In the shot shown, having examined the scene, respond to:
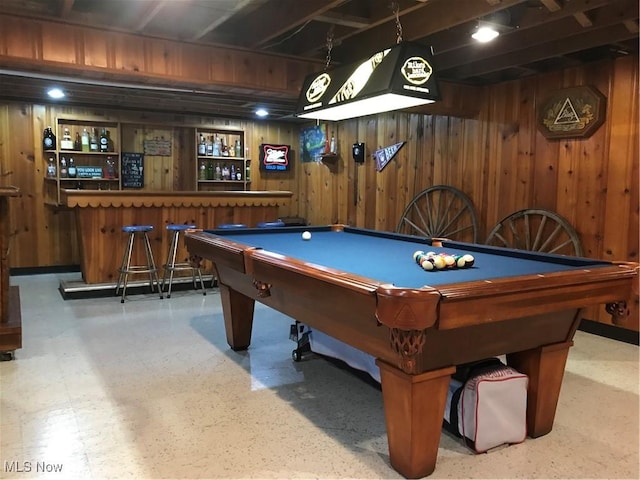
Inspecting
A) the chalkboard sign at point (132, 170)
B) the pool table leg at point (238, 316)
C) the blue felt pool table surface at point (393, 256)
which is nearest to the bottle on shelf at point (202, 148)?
the chalkboard sign at point (132, 170)

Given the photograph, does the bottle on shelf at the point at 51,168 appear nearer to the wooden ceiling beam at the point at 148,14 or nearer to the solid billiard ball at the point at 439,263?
the wooden ceiling beam at the point at 148,14

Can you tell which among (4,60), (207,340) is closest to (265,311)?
(207,340)

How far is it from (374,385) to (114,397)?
1614 mm

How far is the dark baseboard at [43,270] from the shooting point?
7.07 meters

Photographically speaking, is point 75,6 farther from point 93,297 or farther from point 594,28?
point 594,28

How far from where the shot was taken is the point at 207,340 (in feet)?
14.0

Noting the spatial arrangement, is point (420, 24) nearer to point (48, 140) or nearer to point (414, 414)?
point (414, 414)

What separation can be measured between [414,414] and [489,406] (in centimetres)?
52

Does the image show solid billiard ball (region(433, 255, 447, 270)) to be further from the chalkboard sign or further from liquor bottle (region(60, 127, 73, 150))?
liquor bottle (region(60, 127, 73, 150))

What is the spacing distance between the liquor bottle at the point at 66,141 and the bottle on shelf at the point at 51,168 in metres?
0.23

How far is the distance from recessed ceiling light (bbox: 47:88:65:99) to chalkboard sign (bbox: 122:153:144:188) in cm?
128

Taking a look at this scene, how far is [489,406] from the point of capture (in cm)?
250
